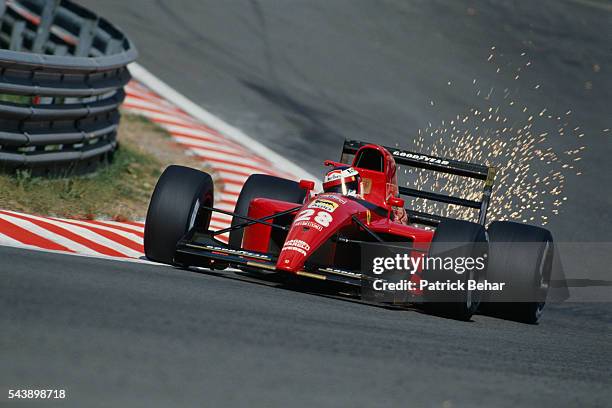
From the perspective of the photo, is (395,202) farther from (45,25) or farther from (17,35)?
(17,35)

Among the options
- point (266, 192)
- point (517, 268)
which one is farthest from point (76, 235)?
point (517, 268)

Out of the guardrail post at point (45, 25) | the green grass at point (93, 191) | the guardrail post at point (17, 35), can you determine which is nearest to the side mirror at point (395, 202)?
the green grass at point (93, 191)

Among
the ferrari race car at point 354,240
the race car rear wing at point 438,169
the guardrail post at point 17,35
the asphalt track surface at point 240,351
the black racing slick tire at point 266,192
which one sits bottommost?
the asphalt track surface at point 240,351

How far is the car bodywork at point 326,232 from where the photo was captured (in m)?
8.05

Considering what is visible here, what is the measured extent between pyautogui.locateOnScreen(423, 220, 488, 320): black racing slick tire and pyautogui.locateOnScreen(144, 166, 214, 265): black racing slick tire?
185 centimetres

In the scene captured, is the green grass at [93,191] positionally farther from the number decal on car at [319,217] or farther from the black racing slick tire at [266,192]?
the number decal on car at [319,217]

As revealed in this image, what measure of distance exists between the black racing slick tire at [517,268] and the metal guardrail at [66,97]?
4.29 meters

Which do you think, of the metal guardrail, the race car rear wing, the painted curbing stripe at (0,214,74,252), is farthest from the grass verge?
the race car rear wing

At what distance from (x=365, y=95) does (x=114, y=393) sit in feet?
51.4

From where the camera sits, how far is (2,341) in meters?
4.67

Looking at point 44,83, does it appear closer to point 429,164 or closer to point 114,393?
point 429,164

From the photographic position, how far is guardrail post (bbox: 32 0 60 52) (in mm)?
15247

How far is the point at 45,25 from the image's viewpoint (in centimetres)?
1543

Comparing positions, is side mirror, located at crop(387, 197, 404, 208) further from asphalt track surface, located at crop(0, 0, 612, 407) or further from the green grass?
the green grass
